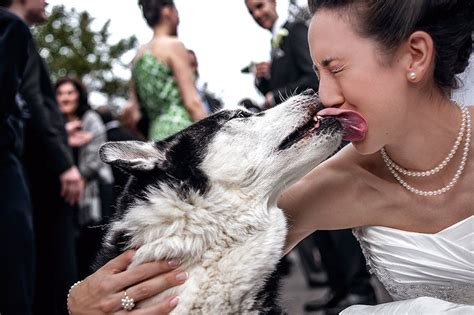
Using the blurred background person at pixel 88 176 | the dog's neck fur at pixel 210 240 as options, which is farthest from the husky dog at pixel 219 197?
the blurred background person at pixel 88 176

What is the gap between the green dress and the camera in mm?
4605

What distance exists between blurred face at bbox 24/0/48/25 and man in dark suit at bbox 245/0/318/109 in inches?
62.3

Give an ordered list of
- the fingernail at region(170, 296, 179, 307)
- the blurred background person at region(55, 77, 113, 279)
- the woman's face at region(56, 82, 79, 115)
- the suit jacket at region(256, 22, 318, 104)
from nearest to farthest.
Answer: the fingernail at region(170, 296, 179, 307) → the suit jacket at region(256, 22, 318, 104) → the blurred background person at region(55, 77, 113, 279) → the woman's face at region(56, 82, 79, 115)

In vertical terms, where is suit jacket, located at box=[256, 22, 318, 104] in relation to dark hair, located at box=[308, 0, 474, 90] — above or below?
below

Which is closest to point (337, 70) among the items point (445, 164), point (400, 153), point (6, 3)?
point (400, 153)

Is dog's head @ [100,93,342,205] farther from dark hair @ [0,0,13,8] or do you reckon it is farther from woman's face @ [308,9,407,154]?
dark hair @ [0,0,13,8]

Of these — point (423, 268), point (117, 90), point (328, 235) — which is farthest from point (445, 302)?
point (117, 90)

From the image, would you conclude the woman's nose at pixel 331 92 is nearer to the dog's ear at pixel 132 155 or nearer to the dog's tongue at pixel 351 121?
the dog's tongue at pixel 351 121

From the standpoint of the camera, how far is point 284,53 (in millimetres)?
5301

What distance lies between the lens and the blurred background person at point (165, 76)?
4.59m

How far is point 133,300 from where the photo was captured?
229cm

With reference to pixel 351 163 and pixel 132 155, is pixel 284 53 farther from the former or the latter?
pixel 132 155

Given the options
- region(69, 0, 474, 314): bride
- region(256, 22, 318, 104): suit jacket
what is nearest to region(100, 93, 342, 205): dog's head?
region(69, 0, 474, 314): bride

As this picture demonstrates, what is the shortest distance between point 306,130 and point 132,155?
55 cm
